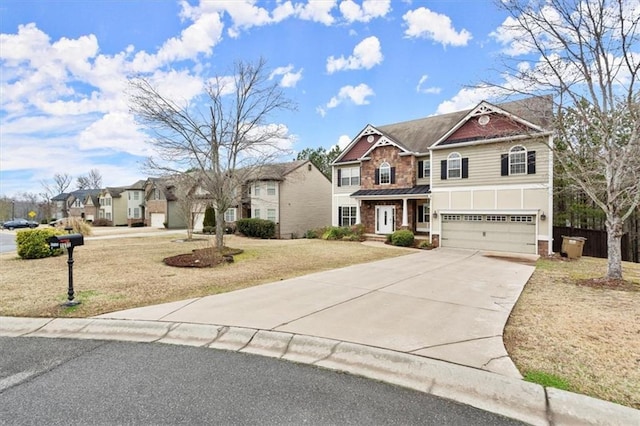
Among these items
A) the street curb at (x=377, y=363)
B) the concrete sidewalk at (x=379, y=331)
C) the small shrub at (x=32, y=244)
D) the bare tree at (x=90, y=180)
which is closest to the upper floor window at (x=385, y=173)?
the concrete sidewalk at (x=379, y=331)

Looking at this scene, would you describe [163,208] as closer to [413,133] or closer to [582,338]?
[413,133]

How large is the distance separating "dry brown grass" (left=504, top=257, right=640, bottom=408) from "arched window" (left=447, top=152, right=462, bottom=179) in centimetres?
1029

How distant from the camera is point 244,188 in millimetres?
16203

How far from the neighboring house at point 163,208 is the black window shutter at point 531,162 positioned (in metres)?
32.4

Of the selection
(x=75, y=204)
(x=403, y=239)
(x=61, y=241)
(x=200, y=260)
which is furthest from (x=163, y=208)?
(x=61, y=241)

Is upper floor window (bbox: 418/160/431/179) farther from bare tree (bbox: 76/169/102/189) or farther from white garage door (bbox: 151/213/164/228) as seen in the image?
bare tree (bbox: 76/169/102/189)

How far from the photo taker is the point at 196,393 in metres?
3.22

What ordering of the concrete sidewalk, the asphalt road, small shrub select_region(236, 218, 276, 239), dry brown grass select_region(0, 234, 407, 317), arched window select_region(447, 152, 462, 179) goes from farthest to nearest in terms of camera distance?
small shrub select_region(236, 218, 276, 239), arched window select_region(447, 152, 462, 179), dry brown grass select_region(0, 234, 407, 317), the concrete sidewalk, the asphalt road

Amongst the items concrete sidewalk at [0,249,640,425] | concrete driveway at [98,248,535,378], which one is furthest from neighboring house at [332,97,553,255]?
concrete sidewalk at [0,249,640,425]

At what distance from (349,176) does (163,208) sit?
2472cm

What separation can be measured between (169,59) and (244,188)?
250 inches

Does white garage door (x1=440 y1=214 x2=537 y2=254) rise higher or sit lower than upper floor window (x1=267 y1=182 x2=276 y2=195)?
lower

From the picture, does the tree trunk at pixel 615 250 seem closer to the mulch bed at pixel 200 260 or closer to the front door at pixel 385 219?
the mulch bed at pixel 200 260

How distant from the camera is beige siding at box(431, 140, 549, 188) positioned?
50.6ft
